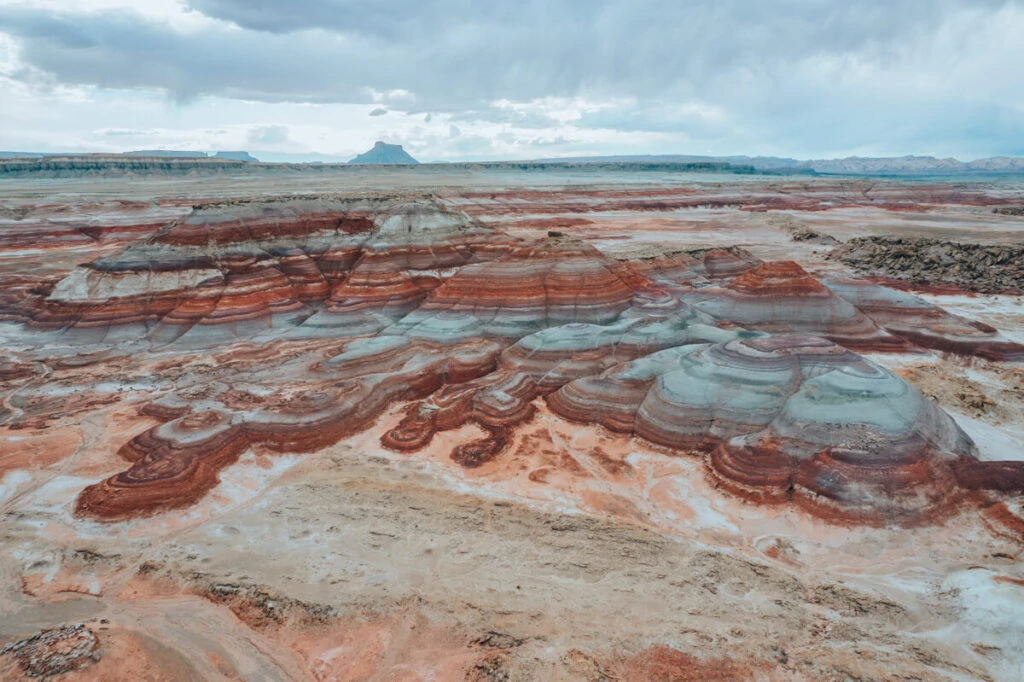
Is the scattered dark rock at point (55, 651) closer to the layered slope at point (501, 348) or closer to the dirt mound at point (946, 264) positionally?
the layered slope at point (501, 348)

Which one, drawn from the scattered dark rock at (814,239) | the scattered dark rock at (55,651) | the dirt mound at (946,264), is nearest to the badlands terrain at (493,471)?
the scattered dark rock at (55,651)

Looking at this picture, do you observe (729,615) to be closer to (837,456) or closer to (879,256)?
(837,456)

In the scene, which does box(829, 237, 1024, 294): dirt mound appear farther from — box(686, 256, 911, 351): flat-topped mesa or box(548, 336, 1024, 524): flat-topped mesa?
box(548, 336, 1024, 524): flat-topped mesa

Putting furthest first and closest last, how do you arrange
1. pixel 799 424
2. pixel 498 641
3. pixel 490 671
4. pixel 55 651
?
pixel 799 424
pixel 498 641
pixel 55 651
pixel 490 671

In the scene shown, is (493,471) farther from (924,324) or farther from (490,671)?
(924,324)

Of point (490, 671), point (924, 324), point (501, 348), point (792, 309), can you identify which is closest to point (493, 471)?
point (490, 671)

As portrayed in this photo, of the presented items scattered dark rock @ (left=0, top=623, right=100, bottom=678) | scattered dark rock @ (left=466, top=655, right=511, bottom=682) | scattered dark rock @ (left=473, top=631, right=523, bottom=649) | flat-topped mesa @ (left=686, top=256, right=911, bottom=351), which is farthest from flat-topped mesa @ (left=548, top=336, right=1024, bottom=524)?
scattered dark rock @ (left=0, top=623, right=100, bottom=678)

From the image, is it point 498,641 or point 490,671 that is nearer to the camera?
point 490,671

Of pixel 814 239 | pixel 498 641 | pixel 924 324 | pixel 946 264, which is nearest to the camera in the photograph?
pixel 498 641
